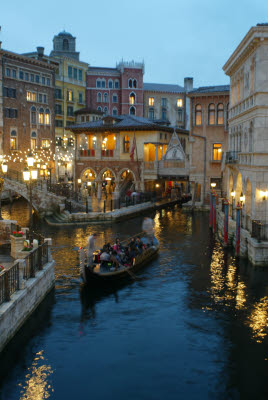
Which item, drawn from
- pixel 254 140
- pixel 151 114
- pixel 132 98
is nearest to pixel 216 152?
pixel 254 140

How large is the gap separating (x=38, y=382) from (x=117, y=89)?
214 feet

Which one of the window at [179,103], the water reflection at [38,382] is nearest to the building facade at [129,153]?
the window at [179,103]

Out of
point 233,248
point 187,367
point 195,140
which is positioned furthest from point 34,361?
point 195,140


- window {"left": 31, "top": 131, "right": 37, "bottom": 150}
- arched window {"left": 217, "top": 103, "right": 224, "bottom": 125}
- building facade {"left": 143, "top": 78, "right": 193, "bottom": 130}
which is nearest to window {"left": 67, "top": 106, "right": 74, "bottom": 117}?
window {"left": 31, "top": 131, "right": 37, "bottom": 150}

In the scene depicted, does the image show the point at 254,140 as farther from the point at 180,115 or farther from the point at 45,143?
the point at 180,115

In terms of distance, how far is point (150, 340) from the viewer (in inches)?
546

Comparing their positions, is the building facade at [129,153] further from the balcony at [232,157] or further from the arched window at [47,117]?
the balcony at [232,157]

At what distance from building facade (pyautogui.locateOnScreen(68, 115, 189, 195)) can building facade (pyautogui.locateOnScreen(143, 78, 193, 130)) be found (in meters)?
28.6

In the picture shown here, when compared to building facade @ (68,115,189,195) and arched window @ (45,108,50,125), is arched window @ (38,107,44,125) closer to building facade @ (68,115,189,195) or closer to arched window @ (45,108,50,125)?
arched window @ (45,108,50,125)

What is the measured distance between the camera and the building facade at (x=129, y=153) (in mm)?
45031

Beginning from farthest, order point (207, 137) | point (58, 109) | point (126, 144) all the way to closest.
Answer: point (58, 109) → point (126, 144) → point (207, 137)

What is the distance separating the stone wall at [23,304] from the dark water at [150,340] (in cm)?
36

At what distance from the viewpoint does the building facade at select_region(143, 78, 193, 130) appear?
7638 centimetres

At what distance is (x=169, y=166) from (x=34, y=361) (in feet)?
112
